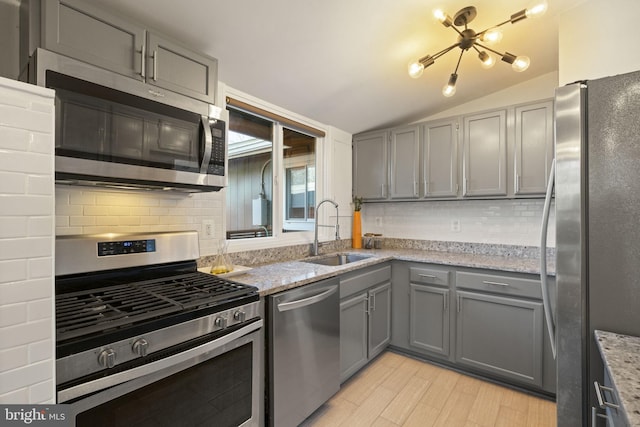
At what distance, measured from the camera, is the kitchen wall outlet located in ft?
6.48

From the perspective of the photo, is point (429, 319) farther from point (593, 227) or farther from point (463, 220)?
point (593, 227)

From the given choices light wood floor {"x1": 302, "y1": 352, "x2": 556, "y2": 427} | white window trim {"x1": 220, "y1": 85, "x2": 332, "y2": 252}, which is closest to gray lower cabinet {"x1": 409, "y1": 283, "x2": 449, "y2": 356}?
light wood floor {"x1": 302, "y1": 352, "x2": 556, "y2": 427}

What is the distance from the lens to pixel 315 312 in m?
1.81

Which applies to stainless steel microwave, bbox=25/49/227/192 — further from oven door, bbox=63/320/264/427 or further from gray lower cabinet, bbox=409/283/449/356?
gray lower cabinet, bbox=409/283/449/356

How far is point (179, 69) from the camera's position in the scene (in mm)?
Result: 1506

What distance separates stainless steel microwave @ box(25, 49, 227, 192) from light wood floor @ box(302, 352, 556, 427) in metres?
1.70

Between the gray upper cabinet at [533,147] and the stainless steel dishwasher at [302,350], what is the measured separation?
6.00ft

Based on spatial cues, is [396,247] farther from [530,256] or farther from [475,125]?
[475,125]

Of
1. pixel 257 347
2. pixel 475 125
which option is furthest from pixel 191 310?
pixel 475 125

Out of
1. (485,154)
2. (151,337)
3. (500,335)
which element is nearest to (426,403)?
(500,335)

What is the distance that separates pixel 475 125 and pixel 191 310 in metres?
2.75

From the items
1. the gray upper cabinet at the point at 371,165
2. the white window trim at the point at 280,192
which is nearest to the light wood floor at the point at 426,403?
the white window trim at the point at 280,192

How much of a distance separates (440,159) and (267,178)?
66.2 inches

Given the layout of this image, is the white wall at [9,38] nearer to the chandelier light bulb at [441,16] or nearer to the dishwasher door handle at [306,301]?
the dishwasher door handle at [306,301]
